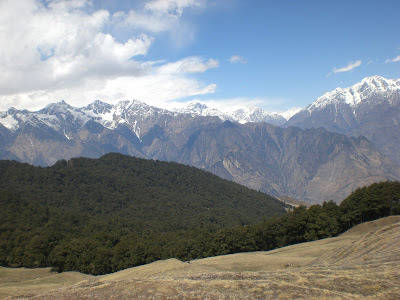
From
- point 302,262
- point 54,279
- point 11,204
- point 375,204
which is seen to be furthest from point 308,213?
point 11,204

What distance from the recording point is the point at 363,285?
30.0m

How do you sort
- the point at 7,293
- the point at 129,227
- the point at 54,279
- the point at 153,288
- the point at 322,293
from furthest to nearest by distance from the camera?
the point at 129,227
the point at 54,279
the point at 7,293
the point at 153,288
the point at 322,293

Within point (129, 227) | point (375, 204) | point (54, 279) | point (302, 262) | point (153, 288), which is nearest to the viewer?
point (153, 288)

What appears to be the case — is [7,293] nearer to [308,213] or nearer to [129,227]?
[308,213]

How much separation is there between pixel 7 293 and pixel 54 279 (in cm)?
2511

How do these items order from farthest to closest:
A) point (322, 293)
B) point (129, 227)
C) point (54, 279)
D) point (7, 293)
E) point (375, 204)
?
1. point (129, 227)
2. point (375, 204)
3. point (54, 279)
4. point (7, 293)
5. point (322, 293)

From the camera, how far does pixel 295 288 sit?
29.8m

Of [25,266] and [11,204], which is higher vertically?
[11,204]

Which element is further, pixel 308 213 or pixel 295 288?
pixel 308 213

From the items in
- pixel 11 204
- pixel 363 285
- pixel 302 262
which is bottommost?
pixel 302 262

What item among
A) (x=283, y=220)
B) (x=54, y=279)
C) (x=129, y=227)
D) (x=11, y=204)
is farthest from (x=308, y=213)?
(x=11, y=204)

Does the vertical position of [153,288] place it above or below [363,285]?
above

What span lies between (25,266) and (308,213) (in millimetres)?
97620

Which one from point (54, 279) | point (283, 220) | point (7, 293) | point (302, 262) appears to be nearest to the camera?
point (7, 293)
